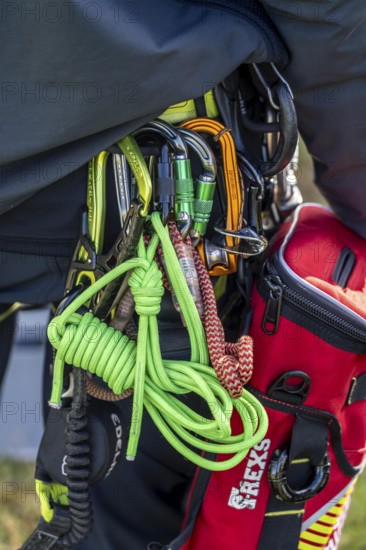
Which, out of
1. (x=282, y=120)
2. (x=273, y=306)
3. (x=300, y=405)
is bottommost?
(x=300, y=405)

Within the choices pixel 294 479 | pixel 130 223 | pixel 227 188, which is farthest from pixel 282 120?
pixel 294 479

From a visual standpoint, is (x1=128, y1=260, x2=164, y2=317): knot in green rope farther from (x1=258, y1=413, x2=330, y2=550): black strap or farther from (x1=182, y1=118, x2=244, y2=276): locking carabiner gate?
(x1=258, y1=413, x2=330, y2=550): black strap

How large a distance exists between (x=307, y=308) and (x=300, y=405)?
17cm

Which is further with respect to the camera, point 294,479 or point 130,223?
point 294,479

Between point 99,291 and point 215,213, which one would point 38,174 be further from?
point 215,213

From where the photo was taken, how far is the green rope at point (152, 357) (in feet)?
3.58

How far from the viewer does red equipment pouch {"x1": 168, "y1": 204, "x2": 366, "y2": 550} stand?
120 cm

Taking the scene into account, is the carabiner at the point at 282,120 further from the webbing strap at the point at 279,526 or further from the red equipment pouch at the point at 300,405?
the webbing strap at the point at 279,526

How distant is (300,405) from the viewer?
124 cm

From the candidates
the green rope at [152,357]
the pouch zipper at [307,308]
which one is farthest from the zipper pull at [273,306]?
the green rope at [152,357]

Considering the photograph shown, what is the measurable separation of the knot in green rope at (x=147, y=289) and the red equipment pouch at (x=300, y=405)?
20cm

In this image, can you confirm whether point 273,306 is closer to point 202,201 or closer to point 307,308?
point 307,308

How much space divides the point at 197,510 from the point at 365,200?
1.96 feet

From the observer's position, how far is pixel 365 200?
1259 millimetres
